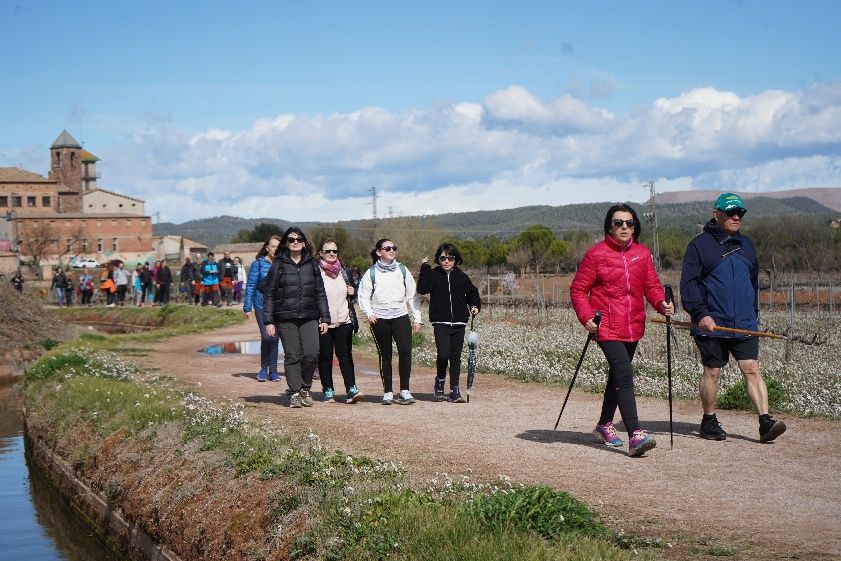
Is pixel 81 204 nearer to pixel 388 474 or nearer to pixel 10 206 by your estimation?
pixel 10 206

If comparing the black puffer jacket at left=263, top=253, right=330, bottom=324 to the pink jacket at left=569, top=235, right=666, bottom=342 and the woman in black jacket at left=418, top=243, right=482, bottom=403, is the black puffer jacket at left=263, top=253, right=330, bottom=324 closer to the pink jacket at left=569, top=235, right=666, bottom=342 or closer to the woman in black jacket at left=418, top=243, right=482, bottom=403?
the woman in black jacket at left=418, top=243, right=482, bottom=403

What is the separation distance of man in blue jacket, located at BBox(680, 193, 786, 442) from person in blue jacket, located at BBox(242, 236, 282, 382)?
6973mm

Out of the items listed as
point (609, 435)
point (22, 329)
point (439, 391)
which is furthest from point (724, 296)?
point (22, 329)

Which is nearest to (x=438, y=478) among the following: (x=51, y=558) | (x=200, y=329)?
(x=51, y=558)

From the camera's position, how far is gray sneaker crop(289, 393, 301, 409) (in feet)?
43.3

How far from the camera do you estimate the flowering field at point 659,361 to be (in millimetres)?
14148

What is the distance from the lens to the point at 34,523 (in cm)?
1189

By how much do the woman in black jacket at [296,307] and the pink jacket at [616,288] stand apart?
4380mm

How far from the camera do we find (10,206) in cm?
12925

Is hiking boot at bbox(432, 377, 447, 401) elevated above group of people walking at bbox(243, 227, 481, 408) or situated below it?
below

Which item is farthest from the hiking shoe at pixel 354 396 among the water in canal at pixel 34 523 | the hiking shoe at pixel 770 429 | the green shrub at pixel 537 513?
the green shrub at pixel 537 513

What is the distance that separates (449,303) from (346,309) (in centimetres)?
136

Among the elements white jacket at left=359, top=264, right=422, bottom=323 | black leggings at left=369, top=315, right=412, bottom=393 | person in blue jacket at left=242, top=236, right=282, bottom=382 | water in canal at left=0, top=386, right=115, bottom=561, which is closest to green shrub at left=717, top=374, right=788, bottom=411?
black leggings at left=369, top=315, right=412, bottom=393

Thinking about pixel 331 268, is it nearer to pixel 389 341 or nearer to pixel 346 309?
pixel 346 309
